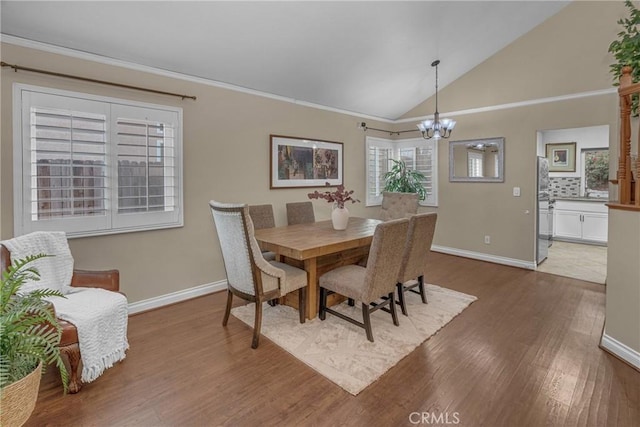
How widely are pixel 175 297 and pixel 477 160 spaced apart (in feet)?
16.4

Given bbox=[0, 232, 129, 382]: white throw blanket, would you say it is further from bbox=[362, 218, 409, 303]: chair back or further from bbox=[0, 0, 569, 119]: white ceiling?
bbox=[362, 218, 409, 303]: chair back

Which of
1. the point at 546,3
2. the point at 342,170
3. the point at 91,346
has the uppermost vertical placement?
the point at 546,3

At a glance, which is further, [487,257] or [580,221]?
[580,221]

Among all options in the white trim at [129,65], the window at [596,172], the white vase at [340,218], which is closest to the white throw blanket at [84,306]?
the white trim at [129,65]

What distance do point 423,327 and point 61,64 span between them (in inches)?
158

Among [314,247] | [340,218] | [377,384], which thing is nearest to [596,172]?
[340,218]

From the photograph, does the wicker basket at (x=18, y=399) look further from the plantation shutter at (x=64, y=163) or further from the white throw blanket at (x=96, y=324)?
the plantation shutter at (x=64, y=163)

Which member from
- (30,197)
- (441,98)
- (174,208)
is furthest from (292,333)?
(441,98)

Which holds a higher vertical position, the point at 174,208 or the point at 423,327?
the point at 174,208

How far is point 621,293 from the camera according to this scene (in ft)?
8.34

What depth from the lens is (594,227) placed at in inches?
250

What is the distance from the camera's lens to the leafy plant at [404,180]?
19.6 ft

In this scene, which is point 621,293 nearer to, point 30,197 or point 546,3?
point 546,3

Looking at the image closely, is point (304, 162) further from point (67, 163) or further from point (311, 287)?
point (67, 163)
